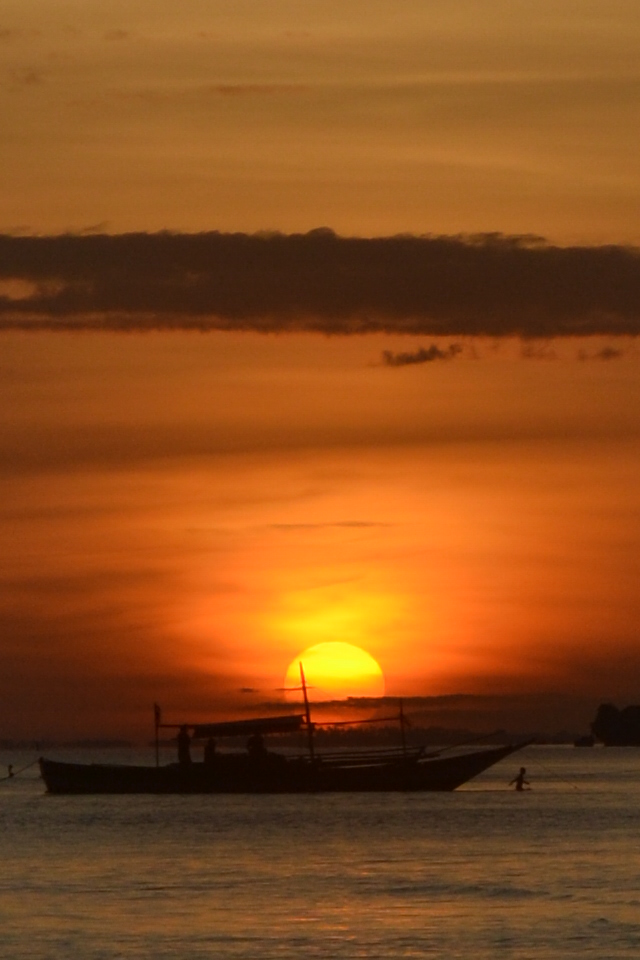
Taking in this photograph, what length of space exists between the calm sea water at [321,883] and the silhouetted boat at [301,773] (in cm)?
365

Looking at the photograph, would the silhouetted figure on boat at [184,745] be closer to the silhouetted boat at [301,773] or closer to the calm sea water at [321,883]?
the silhouetted boat at [301,773]

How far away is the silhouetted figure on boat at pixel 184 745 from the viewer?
11469cm

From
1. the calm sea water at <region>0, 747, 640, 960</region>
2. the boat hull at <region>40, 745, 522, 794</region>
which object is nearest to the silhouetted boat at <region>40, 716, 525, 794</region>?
the boat hull at <region>40, 745, 522, 794</region>

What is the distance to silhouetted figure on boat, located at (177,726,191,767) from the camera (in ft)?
376

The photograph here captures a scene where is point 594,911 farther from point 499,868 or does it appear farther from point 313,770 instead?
point 313,770

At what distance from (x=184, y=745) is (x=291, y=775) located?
8.50m

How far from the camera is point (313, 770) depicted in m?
120

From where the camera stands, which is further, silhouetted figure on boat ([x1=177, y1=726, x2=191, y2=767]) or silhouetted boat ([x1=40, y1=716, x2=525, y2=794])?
silhouetted boat ([x1=40, y1=716, x2=525, y2=794])

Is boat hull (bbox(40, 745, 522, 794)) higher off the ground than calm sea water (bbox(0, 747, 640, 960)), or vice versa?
boat hull (bbox(40, 745, 522, 794))

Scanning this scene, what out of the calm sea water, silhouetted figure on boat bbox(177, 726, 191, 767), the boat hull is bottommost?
the calm sea water

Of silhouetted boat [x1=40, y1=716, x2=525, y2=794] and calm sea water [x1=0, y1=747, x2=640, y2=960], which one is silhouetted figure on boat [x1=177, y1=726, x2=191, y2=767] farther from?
calm sea water [x1=0, y1=747, x2=640, y2=960]

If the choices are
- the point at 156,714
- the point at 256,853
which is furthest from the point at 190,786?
the point at 256,853

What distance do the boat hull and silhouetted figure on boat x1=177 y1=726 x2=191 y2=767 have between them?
0.62m

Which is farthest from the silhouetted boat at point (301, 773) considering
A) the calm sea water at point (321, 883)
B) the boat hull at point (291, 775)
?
the calm sea water at point (321, 883)
